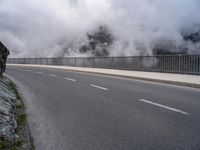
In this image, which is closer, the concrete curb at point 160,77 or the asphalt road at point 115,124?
the asphalt road at point 115,124

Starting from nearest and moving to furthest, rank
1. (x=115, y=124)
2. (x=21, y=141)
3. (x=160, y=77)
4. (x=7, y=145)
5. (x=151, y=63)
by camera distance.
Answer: (x=7, y=145), (x=21, y=141), (x=115, y=124), (x=160, y=77), (x=151, y=63)

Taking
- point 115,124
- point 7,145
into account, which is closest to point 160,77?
point 115,124

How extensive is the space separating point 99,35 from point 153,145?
143ft

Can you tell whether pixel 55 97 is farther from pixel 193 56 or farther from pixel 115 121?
pixel 193 56

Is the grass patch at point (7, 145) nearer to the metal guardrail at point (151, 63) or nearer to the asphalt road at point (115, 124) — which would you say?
the asphalt road at point (115, 124)

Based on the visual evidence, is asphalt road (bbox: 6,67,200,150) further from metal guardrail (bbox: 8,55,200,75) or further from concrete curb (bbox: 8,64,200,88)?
metal guardrail (bbox: 8,55,200,75)

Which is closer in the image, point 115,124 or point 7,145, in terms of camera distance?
point 7,145

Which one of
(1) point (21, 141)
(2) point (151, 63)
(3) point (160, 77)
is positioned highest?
(2) point (151, 63)

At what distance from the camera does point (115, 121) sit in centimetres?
616

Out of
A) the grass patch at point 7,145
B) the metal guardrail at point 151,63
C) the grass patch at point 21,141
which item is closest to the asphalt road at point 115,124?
the grass patch at point 21,141

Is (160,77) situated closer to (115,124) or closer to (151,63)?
(151,63)

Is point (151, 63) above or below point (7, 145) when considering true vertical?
above

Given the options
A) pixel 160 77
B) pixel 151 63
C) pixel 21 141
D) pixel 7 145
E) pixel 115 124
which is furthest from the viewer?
pixel 151 63

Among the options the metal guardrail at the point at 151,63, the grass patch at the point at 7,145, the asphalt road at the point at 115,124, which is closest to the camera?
the grass patch at the point at 7,145
